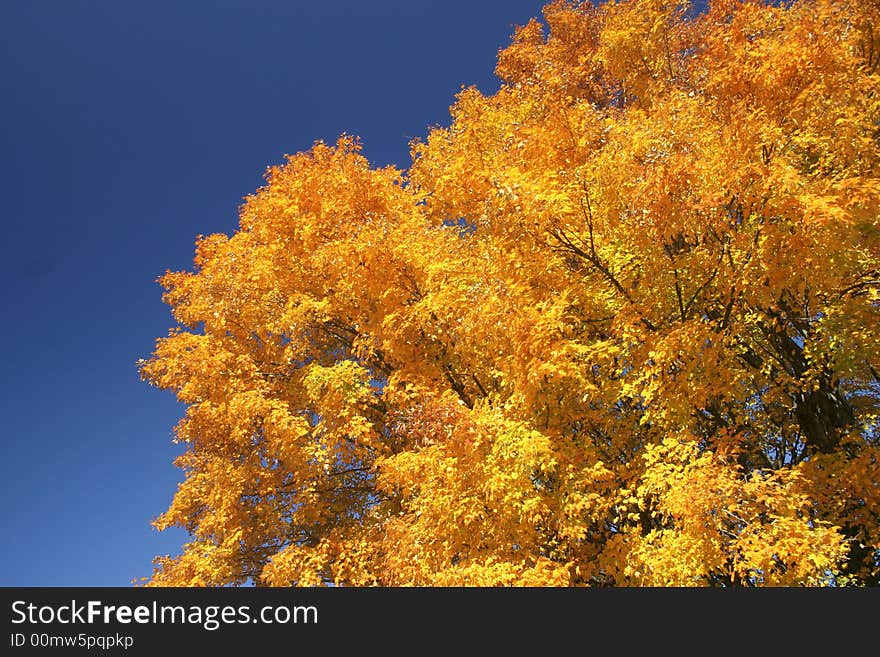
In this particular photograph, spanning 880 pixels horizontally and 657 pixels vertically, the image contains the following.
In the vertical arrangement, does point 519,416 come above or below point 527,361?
below

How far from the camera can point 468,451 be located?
7699 mm

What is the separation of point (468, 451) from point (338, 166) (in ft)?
29.2

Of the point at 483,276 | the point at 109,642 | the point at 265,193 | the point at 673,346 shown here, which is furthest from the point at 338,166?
the point at 109,642

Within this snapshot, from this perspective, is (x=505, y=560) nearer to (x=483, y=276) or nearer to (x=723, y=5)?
(x=483, y=276)

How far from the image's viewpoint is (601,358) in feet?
24.9

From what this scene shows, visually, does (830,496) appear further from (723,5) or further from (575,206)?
(723,5)

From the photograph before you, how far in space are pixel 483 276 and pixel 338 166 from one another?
6.94m

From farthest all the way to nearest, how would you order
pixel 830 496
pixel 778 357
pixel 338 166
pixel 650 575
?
1. pixel 338 166
2. pixel 778 357
3. pixel 830 496
4. pixel 650 575

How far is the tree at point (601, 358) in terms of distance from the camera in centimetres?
675

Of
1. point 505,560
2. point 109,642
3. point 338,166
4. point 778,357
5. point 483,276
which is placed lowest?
point 109,642

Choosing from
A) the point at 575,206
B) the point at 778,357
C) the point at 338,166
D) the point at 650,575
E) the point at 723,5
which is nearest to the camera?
the point at 650,575

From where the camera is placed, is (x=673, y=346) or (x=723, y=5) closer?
(x=673, y=346)

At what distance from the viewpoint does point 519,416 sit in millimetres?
8094

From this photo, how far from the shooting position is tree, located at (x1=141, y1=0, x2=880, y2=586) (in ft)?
22.2
